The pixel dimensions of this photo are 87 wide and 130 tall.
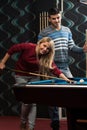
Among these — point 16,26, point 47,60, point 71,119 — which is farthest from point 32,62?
point 16,26

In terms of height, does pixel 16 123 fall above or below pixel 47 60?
below

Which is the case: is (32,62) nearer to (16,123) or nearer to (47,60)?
(47,60)

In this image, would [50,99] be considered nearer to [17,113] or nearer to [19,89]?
[19,89]

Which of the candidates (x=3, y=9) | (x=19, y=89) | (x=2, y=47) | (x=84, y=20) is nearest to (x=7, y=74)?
(x=2, y=47)

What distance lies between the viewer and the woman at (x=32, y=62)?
3.85 metres

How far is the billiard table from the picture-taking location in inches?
105

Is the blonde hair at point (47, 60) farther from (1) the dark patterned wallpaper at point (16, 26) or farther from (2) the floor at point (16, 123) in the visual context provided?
(1) the dark patterned wallpaper at point (16, 26)

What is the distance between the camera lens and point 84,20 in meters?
5.27

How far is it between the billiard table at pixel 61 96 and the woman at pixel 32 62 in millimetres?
999

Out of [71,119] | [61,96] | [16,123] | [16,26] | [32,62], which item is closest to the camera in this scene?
[61,96]

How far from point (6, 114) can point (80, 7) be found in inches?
85.7

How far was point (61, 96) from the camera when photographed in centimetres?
→ 271

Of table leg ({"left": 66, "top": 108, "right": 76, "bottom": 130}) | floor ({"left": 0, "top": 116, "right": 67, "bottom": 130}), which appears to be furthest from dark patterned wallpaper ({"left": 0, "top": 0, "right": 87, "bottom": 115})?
table leg ({"left": 66, "top": 108, "right": 76, "bottom": 130})

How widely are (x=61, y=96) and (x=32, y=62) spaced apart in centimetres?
136
